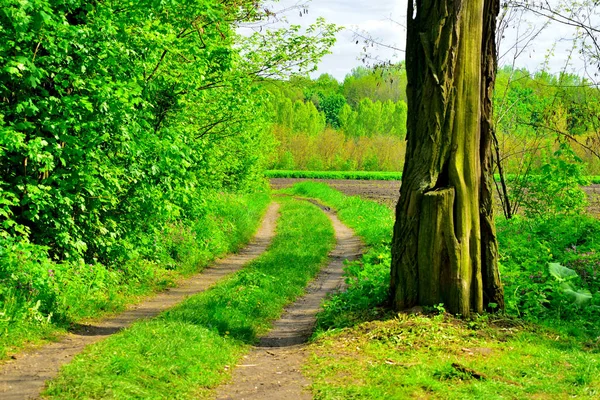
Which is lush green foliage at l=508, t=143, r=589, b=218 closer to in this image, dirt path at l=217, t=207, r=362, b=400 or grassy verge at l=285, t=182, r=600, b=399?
grassy verge at l=285, t=182, r=600, b=399

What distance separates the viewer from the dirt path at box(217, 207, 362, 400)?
634cm

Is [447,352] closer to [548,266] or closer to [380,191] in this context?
[548,266]

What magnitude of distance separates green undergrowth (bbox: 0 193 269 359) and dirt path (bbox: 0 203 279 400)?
0.87 feet

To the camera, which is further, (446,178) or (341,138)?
(341,138)

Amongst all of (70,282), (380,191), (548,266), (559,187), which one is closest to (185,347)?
(70,282)

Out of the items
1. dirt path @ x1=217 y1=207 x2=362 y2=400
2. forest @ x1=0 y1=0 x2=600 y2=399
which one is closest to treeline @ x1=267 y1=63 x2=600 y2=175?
forest @ x1=0 y1=0 x2=600 y2=399

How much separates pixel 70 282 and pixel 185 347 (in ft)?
9.43

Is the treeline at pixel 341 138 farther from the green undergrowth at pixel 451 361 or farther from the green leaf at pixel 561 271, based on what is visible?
the green undergrowth at pixel 451 361

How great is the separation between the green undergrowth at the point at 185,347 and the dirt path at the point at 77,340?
10.0 inches

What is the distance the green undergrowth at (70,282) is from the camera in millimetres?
7820

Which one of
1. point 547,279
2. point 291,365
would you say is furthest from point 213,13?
point 547,279

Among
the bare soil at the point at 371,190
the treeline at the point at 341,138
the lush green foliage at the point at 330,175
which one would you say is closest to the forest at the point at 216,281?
the bare soil at the point at 371,190

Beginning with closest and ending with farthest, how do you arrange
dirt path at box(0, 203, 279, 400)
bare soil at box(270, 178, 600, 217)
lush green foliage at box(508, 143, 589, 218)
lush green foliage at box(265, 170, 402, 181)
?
dirt path at box(0, 203, 279, 400) < lush green foliage at box(508, 143, 589, 218) < bare soil at box(270, 178, 600, 217) < lush green foliage at box(265, 170, 402, 181)

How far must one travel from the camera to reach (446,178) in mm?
8250
